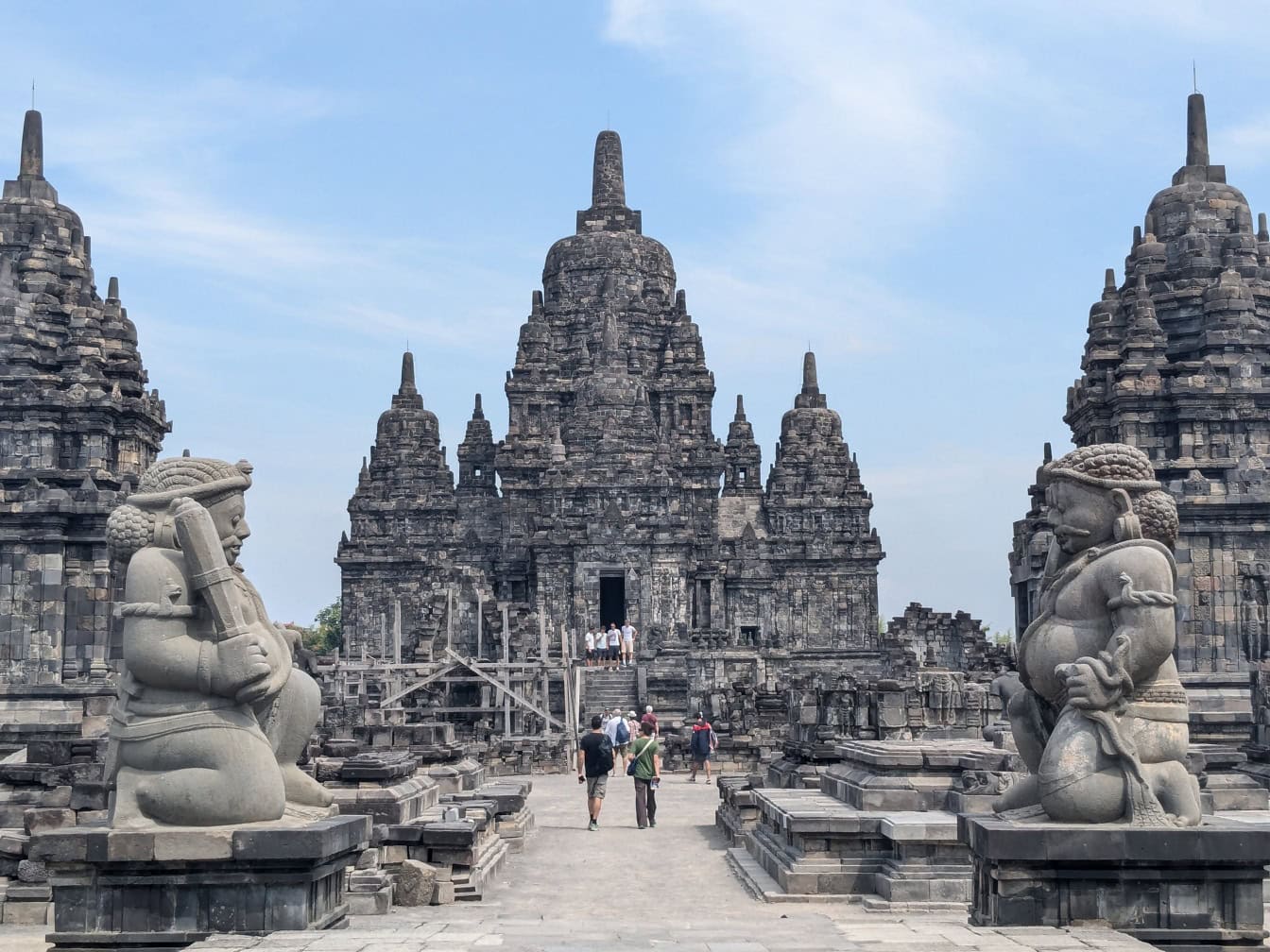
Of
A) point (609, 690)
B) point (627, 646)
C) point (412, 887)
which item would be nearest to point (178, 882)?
point (412, 887)

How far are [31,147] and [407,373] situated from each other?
1155 inches

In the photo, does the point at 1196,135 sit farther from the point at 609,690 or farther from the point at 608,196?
the point at 608,196

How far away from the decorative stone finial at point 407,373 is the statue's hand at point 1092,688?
52236 mm

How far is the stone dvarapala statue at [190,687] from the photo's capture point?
7.96 m

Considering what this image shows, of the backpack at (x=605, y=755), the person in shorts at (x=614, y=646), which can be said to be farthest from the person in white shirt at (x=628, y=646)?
the backpack at (x=605, y=755)

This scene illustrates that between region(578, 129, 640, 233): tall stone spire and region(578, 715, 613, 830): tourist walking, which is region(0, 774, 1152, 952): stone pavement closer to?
region(578, 715, 613, 830): tourist walking

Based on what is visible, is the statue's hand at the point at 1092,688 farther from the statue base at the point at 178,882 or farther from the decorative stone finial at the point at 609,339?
the decorative stone finial at the point at 609,339

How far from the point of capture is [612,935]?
27.0 ft

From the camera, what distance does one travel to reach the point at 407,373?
196 ft

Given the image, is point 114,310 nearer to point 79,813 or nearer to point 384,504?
point 79,813

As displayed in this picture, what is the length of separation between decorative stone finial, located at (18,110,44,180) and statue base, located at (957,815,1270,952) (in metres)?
26.8

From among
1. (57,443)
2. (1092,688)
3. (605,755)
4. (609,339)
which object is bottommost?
(605,755)

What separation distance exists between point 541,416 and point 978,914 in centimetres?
4815

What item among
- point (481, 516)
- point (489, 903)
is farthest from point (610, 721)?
point (481, 516)
